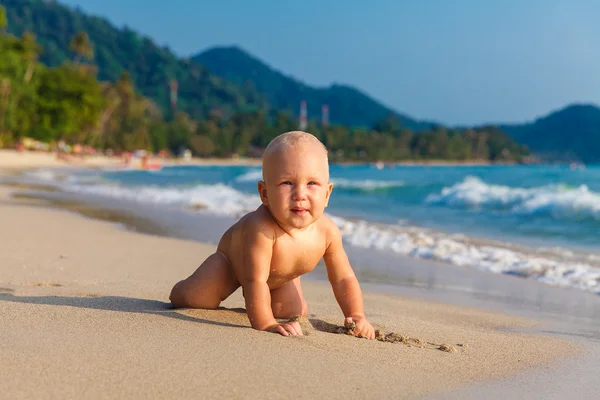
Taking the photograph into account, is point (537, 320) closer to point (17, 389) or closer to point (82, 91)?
point (17, 389)

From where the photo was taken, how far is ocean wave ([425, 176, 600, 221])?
1559 cm

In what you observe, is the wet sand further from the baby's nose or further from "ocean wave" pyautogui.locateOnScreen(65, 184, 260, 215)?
"ocean wave" pyautogui.locateOnScreen(65, 184, 260, 215)

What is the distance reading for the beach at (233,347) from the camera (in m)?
2.55

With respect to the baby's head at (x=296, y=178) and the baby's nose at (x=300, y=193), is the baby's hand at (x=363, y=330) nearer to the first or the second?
the baby's head at (x=296, y=178)

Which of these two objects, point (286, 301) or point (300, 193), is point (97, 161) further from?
point (300, 193)

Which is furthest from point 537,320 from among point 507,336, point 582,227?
point 582,227

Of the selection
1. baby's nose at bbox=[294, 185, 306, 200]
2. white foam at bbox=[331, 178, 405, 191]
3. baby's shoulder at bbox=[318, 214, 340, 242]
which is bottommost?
baby's shoulder at bbox=[318, 214, 340, 242]

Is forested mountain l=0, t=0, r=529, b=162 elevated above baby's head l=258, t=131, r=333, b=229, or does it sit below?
above

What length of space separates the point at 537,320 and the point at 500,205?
1436cm

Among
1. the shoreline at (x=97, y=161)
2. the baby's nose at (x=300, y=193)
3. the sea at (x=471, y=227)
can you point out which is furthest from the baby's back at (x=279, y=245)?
the shoreline at (x=97, y=161)

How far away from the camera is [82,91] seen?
72250 mm

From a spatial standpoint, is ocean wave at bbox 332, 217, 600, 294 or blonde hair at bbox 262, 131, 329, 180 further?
ocean wave at bbox 332, 217, 600, 294

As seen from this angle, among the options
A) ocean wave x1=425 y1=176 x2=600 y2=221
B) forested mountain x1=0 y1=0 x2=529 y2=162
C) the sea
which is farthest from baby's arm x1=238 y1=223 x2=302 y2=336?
forested mountain x1=0 y1=0 x2=529 y2=162

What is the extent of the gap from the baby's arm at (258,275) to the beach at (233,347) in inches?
4.0
